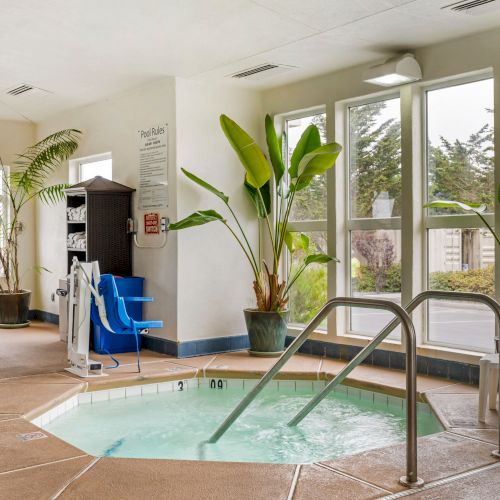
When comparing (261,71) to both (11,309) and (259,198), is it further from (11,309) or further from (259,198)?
(11,309)

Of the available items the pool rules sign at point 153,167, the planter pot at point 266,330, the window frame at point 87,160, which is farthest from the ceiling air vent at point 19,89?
the planter pot at point 266,330

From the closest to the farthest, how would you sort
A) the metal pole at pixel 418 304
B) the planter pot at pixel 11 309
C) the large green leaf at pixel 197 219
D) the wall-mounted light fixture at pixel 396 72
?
the metal pole at pixel 418 304 → the wall-mounted light fixture at pixel 396 72 → the large green leaf at pixel 197 219 → the planter pot at pixel 11 309

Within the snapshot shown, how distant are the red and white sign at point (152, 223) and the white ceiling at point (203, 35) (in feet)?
4.25

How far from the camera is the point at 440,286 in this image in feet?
17.7

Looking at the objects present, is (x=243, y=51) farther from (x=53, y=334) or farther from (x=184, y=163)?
(x=53, y=334)

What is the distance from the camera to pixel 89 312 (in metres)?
5.24

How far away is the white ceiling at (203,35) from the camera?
4.38 metres

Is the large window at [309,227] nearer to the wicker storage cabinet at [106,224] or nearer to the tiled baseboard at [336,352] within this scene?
the tiled baseboard at [336,352]

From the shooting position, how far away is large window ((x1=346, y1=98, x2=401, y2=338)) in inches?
225

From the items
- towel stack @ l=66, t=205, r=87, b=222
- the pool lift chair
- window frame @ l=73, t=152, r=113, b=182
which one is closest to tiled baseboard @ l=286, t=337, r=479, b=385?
the pool lift chair

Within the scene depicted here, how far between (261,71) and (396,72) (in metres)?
1.38

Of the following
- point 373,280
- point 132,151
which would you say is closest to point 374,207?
point 373,280

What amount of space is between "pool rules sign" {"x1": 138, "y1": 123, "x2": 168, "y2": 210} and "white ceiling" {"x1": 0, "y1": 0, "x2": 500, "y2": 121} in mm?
523

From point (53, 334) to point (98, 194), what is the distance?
6.07 feet
